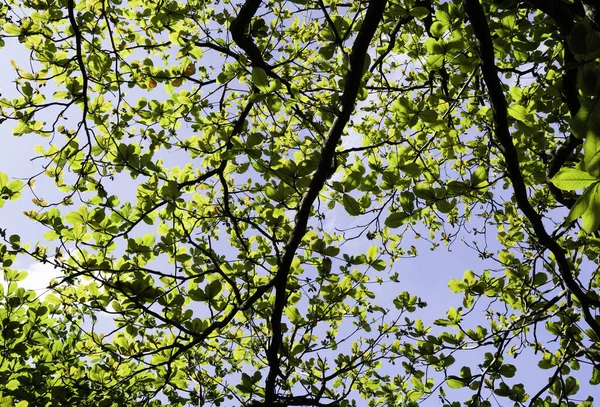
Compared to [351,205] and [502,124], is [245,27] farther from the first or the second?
[502,124]

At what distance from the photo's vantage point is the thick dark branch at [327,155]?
7.01 ft

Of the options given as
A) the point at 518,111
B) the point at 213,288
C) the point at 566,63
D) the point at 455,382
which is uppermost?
the point at 518,111

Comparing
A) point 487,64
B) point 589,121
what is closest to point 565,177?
point 589,121

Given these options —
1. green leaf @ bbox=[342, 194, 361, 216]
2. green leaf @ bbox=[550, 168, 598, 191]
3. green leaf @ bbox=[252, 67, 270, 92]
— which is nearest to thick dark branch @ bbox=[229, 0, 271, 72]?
green leaf @ bbox=[252, 67, 270, 92]

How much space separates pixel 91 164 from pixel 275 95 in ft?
6.07

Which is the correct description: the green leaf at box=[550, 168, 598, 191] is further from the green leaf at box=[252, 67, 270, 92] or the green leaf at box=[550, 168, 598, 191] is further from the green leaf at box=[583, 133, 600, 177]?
the green leaf at box=[252, 67, 270, 92]

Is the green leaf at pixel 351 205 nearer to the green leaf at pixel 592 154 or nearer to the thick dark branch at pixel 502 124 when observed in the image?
the thick dark branch at pixel 502 124

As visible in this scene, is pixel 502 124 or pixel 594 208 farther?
pixel 502 124

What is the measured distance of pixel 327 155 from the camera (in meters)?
2.40

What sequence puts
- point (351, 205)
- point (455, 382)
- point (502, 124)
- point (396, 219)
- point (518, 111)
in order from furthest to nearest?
1. point (455, 382)
2. point (502, 124)
3. point (518, 111)
4. point (351, 205)
5. point (396, 219)

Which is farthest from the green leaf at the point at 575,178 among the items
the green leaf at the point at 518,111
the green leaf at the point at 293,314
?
the green leaf at the point at 293,314

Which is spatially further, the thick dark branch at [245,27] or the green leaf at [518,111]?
the thick dark branch at [245,27]

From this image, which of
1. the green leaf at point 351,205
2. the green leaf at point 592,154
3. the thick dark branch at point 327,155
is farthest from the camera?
the green leaf at point 351,205

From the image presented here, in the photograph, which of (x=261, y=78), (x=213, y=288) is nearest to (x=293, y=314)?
(x=213, y=288)
